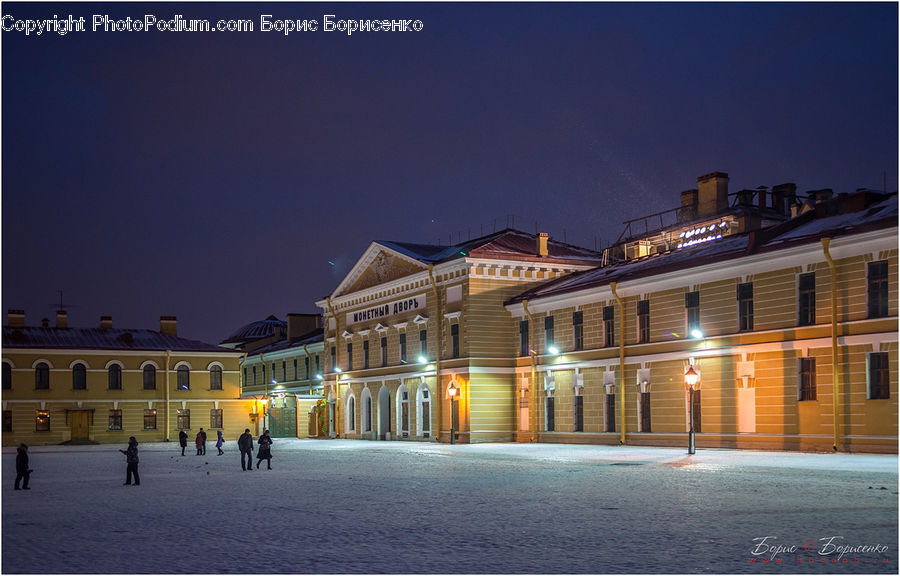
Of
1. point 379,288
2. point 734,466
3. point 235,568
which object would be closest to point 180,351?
point 379,288

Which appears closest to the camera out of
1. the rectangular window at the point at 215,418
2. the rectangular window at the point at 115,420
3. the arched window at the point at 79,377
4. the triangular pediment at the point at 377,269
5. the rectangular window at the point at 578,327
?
the rectangular window at the point at 578,327

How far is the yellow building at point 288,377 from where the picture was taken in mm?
69125

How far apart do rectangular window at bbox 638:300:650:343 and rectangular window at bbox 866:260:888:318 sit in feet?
35.8

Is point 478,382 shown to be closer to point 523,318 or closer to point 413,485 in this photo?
point 523,318

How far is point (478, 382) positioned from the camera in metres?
50.5

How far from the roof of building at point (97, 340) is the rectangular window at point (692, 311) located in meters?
37.5

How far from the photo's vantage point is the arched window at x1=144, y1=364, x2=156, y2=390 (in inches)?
2619

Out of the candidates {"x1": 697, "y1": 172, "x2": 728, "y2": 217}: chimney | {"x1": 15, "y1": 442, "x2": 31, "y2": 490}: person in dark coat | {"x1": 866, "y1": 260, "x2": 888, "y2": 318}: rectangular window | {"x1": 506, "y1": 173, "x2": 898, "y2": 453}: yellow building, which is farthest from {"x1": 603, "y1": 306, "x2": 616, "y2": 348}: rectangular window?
{"x1": 15, "y1": 442, "x2": 31, "y2": 490}: person in dark coat

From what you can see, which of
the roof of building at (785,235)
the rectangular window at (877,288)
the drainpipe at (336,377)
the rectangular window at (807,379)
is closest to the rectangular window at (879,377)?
the rectangular window at (877,288)

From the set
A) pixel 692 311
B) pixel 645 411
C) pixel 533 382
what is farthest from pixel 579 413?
pixel 692 311

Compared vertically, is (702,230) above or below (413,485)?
above

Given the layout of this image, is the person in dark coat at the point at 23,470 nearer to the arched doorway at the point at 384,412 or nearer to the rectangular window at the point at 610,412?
the rectangular window at the point at 610,412

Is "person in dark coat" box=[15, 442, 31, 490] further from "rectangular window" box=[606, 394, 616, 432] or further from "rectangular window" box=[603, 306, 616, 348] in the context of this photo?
"rectangular window" box=[603, 306, 616, 348]

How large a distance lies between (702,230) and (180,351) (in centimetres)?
3318
